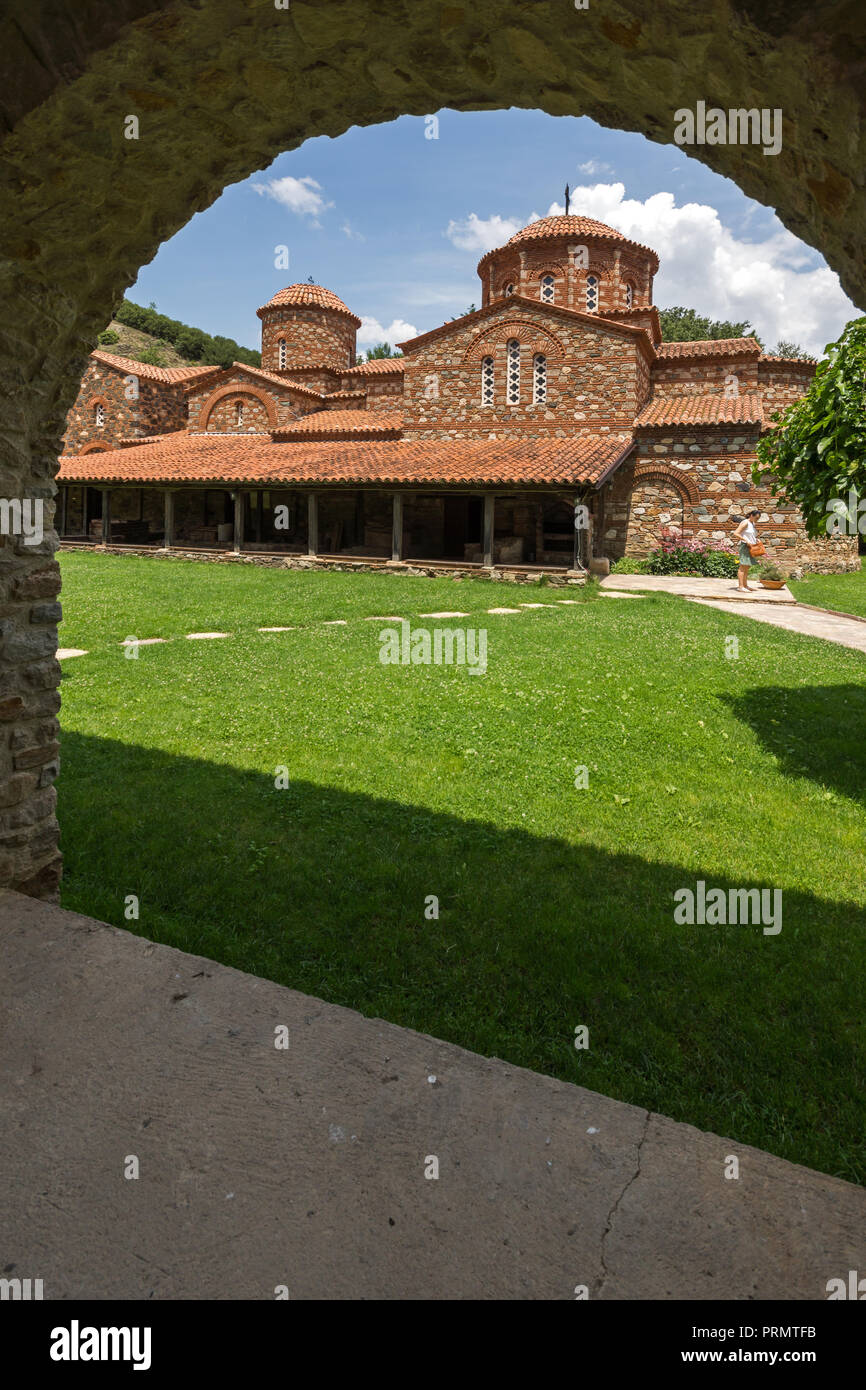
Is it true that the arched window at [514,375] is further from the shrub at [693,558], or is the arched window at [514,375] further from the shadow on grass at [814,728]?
the shadow on grass at [814,728]

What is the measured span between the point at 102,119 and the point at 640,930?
359 centimetres

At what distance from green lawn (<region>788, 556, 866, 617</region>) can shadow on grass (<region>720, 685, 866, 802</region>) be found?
7.44m

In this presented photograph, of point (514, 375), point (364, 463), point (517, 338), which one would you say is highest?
point (517, 338)

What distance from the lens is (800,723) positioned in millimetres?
6488

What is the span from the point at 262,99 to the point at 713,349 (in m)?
24.8

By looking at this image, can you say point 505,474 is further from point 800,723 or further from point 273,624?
point 800,723

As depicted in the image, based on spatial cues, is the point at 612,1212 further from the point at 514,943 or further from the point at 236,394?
the point at 236,394

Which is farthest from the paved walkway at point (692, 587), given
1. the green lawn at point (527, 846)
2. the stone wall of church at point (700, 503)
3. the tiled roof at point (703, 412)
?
the green lawn at point (527, 846)

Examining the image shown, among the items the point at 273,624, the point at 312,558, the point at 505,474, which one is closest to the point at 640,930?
the point at 273,624

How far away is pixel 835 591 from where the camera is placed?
A: 683 inches

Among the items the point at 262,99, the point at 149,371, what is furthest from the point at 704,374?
the point at 262,99

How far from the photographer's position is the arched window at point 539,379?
2128 centimetres

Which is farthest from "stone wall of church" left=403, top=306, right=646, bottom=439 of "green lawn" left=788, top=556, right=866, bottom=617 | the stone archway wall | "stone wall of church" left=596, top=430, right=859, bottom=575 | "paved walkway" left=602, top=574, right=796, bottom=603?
the stone archway wall

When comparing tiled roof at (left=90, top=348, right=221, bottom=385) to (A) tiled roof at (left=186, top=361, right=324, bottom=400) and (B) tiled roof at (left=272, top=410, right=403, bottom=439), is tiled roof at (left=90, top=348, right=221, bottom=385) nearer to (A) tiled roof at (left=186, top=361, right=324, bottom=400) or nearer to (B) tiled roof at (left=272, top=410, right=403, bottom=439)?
(A) tiled roof at (left=186, top=361, right=324, bottom=400)
